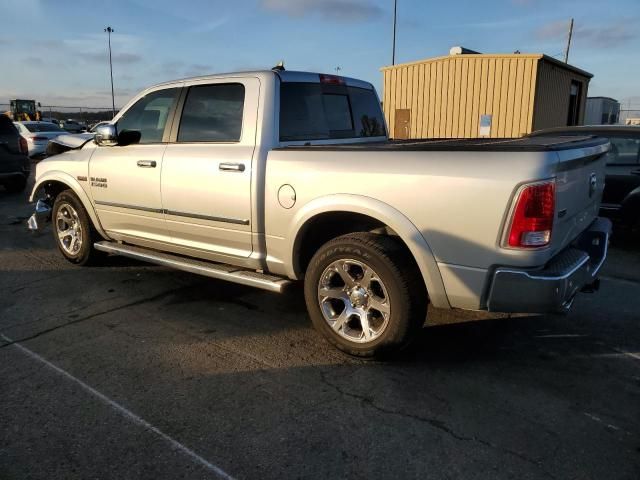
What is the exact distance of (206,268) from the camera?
14.3 ft

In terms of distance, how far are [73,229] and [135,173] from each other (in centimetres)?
148

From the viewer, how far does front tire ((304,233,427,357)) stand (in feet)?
10.9

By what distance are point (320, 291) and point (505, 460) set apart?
5.25 feet

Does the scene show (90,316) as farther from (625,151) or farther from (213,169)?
(625,151)

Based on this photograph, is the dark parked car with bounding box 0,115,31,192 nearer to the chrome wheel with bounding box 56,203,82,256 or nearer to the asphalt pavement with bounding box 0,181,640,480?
the chrome wheel with bounding box 56,203,82,256

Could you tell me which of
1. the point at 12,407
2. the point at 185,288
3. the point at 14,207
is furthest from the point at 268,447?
the point at 14,207

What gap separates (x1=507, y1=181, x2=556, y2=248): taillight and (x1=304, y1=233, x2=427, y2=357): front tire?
0.70 meters

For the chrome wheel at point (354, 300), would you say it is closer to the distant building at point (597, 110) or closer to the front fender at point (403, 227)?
the front fender at point (403, 227)

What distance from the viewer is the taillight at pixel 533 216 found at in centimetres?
285

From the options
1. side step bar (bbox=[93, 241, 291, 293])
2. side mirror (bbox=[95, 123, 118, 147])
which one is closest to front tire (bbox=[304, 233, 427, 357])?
side step bar (bbox=[93, 241, 291, 293])

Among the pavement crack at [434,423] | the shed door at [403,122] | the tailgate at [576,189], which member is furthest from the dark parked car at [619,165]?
the shed door at [403,122]

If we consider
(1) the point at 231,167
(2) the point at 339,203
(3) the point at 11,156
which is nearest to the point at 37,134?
(3) the point at 11,156

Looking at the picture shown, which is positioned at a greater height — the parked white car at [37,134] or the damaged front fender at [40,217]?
the parked white car at [37,134]

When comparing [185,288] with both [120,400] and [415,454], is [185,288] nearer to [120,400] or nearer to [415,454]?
[120,400]
